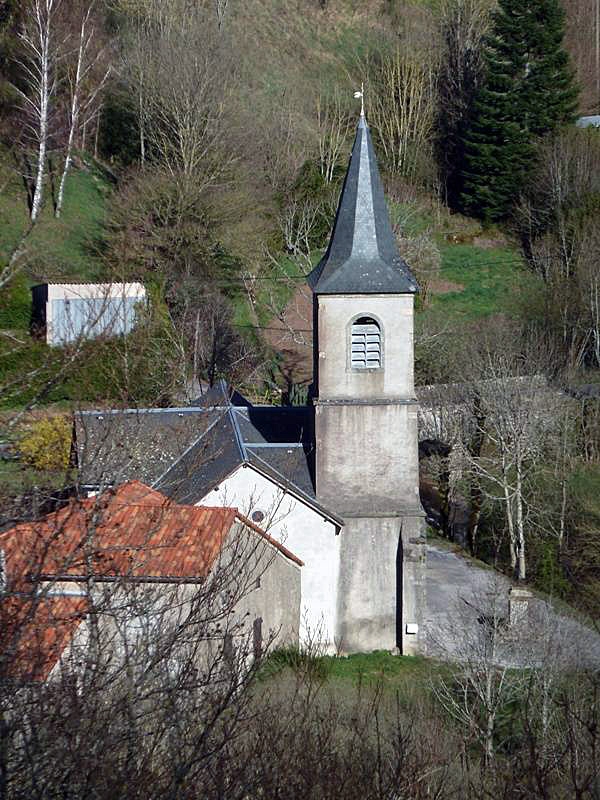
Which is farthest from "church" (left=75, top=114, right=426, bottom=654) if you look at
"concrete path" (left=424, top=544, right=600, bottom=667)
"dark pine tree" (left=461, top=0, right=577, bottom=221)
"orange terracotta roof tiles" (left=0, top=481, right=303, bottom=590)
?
"dark pine tree" (left=461, top=0, right=577, bottom=221)

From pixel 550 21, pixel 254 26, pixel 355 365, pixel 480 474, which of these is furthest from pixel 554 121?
pixel 355 365

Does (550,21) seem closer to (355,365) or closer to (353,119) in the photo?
(353,119)

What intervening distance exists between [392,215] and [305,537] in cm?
2330

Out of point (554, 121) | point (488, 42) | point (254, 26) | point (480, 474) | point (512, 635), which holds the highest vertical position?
point (254, 26)

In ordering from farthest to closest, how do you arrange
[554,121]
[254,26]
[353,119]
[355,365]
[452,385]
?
[254,26]
[353,119]
[554,121]
[452,385]
[355,365]

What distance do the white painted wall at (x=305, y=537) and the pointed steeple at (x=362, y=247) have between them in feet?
10.5

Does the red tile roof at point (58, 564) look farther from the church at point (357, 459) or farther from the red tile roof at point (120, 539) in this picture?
the church at point (357, 459)

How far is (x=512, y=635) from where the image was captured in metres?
16.0

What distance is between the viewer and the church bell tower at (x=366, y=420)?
17000 mm

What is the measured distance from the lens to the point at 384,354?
17.1 m

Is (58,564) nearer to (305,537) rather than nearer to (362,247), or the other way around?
(305,537)

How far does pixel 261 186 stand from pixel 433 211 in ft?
29.3

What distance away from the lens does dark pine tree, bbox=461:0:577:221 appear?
40969 millimetres

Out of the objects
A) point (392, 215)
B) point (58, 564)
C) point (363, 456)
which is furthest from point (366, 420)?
point (392, 215)
